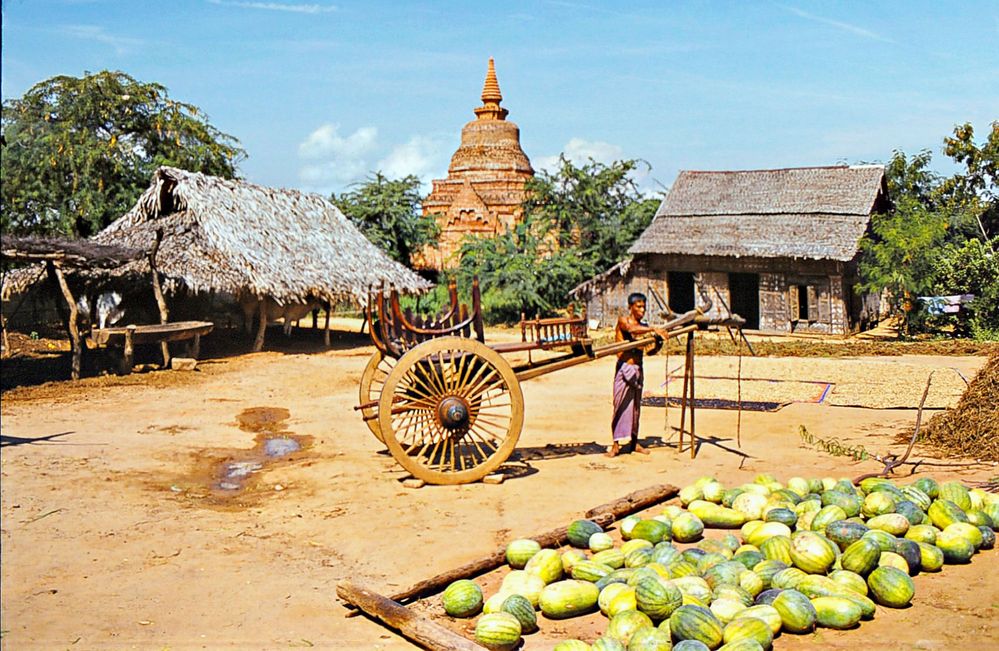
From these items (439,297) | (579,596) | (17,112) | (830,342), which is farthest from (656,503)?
(439,297)

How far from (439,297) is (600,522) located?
18.4 m

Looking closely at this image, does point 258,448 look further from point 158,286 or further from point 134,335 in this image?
point 158,286

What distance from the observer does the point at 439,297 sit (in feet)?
77.4

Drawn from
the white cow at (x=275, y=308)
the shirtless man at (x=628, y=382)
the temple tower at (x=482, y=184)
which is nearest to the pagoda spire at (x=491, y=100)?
the temple tower at (x=482, y=184)

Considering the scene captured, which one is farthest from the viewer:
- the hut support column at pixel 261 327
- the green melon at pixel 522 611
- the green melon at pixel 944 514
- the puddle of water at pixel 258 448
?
the hut support column at pixel 261 327

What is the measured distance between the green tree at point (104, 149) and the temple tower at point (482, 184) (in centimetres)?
697

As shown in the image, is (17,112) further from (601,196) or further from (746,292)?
(601,196)

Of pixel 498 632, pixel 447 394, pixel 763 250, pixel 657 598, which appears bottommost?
pixel 498 632

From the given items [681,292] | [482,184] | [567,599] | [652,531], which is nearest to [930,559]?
[652,531]

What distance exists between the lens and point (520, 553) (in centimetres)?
473

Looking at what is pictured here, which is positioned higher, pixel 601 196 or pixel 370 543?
pixel 601 196

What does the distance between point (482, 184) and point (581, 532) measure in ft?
76.7

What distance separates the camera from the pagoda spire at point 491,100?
29.6 m

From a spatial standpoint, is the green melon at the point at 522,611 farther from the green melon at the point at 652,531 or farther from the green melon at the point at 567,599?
the green melon at the point at 652,531
